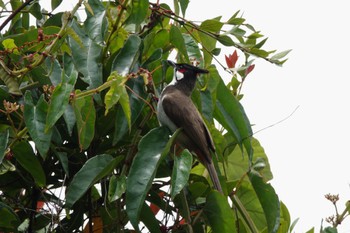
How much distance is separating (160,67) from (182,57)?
10 cm

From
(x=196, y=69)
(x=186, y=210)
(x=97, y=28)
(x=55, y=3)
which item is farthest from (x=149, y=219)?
(x=55, y=3)

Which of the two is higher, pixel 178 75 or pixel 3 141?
pixel 178 75

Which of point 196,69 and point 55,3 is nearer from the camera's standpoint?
point 196,69

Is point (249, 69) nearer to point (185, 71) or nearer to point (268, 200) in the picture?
point (185, 71)

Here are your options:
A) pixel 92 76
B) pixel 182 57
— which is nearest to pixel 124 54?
pixel 92 76

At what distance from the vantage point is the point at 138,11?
2025 millimetres

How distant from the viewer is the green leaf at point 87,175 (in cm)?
188

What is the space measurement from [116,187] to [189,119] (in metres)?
0.53

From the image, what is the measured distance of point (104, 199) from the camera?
2.10 metres

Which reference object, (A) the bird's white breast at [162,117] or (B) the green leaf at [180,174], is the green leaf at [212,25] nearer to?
(A) the bird's white breast at [162,117]

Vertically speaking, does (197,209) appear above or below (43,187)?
below

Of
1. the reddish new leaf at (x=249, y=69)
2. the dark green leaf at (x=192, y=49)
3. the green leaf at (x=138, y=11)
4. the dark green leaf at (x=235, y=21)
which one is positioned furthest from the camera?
the reddish new leaf at (x=249, y=69)

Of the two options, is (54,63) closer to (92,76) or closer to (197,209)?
(92,76)

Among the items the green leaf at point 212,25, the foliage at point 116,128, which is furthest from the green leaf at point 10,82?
the green leaf at point 212,25
